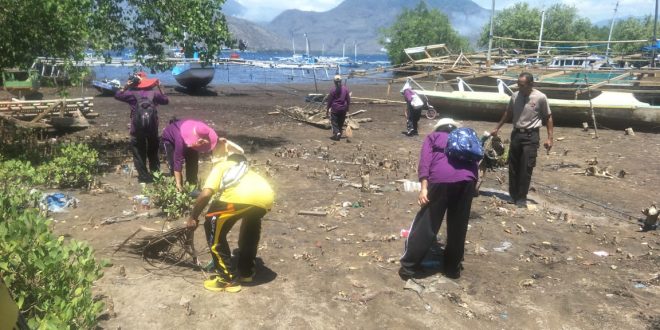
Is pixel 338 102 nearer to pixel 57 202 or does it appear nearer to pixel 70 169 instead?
pixel 70 169

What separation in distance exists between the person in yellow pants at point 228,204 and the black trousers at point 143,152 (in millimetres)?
4006

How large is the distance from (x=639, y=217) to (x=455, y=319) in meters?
4.67

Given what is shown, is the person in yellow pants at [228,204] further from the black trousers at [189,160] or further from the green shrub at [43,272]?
the black trousers at [189,160]

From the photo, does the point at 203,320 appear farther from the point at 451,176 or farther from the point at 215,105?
the point at 215,105

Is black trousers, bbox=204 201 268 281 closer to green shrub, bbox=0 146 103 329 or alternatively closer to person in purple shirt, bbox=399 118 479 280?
green shrub, bbox=0 146 103 329

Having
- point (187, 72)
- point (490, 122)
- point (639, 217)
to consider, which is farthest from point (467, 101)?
point (187, 72)

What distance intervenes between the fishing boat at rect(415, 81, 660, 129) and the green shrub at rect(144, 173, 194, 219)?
12411 millimetres

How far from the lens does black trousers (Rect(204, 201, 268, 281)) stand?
13.8 feet

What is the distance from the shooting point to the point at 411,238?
484 cm

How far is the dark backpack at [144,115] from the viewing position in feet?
24.8

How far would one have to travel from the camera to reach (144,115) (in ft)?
24.8

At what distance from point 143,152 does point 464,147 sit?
565cm

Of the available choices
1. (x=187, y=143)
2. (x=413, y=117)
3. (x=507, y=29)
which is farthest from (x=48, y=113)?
(x=507, y=29)

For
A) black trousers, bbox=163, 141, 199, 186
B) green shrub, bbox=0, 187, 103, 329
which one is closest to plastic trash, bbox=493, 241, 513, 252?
black trousers, bbox=163, 141, 199, 186
